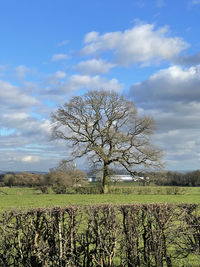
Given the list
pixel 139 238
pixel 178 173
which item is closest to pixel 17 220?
pixel 139 238

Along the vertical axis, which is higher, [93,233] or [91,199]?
[93,233]

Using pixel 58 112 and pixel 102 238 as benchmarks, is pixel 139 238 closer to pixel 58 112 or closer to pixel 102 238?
pixel 102 238

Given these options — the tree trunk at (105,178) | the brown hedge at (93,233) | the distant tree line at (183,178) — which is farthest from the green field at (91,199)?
the distant tree line at (183,178)

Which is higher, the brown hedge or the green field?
the brown hedge

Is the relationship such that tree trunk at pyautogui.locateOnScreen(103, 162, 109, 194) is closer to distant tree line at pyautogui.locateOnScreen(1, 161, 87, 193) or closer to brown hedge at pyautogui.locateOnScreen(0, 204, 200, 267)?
distant tree line at pyautogui.locateOnScreen(1, 161, 87, 193)

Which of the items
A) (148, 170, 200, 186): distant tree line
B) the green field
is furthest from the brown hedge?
(148, 170, 200, 186): distant tree line

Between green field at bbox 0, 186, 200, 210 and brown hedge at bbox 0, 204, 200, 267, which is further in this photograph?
green field at bbox 0, 186, 200, 210

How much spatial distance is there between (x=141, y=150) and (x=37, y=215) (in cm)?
3520

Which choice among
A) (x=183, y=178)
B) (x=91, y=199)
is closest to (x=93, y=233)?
(x=91, y=199)

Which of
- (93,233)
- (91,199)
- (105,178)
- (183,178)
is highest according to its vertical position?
(105,178)

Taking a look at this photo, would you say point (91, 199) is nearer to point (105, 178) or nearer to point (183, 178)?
point (105, 178)

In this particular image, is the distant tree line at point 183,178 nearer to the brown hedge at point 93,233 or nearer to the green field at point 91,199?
the green field at point 91,199

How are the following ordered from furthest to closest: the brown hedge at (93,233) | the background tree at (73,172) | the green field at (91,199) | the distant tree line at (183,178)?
the distant tree line at (183,178) → the background tree at (73,172) → the green field at (91,199) → the brown hedge at (93,233)

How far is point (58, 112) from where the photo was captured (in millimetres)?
41969
